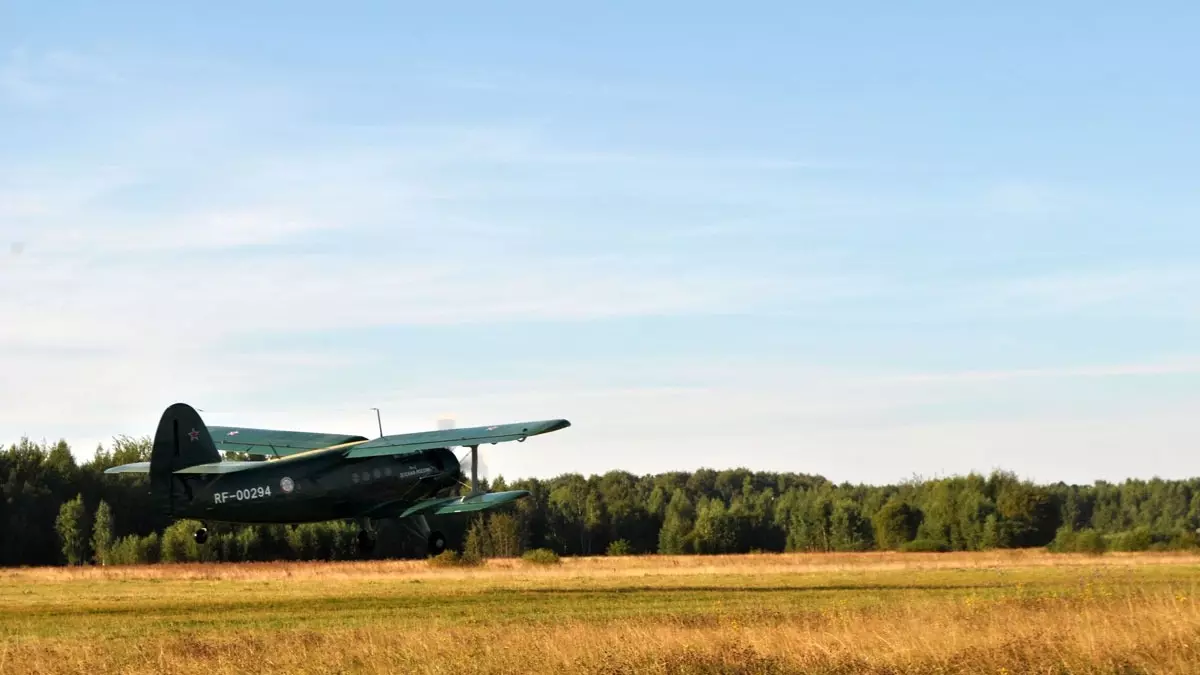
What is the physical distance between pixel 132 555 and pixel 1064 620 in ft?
248

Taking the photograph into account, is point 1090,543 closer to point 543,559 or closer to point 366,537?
point 543,559

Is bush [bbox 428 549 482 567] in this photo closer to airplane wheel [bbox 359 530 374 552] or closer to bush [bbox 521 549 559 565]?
bush [bbox 521 549 559 565]

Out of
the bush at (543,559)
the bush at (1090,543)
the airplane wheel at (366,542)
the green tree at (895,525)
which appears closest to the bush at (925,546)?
the green tree at (895,525)

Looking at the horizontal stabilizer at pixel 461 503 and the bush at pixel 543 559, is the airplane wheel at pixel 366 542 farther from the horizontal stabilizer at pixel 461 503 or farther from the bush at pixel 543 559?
the bush at pixel 543 559

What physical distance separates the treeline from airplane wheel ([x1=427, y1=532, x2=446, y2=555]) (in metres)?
52.9

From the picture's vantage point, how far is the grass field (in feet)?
65.4

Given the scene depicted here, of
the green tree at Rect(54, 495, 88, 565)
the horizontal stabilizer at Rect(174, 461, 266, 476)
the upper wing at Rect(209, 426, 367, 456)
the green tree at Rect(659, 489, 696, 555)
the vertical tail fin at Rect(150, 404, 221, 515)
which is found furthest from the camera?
the green tree at Rect(659, 489, 696, 555)

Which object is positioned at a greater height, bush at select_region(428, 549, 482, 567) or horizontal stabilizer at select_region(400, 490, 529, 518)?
horizontal stabilizer at select_region(400, 490, 529, 518)

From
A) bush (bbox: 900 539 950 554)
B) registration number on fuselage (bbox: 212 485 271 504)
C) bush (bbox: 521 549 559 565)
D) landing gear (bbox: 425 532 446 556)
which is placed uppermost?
registration number on fuselage (bbox: 212 485 271 504)

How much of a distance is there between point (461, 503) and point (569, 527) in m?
94.5

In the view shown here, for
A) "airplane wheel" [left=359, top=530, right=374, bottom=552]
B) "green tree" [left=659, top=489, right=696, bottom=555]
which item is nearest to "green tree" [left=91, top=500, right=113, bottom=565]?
"green tree" [left=659, top=489, right=696, bottom=555]

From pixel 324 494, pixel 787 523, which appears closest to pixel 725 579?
pixel 324 494

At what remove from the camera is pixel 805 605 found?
128 feet

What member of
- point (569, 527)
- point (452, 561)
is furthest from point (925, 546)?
point (452, 561)
